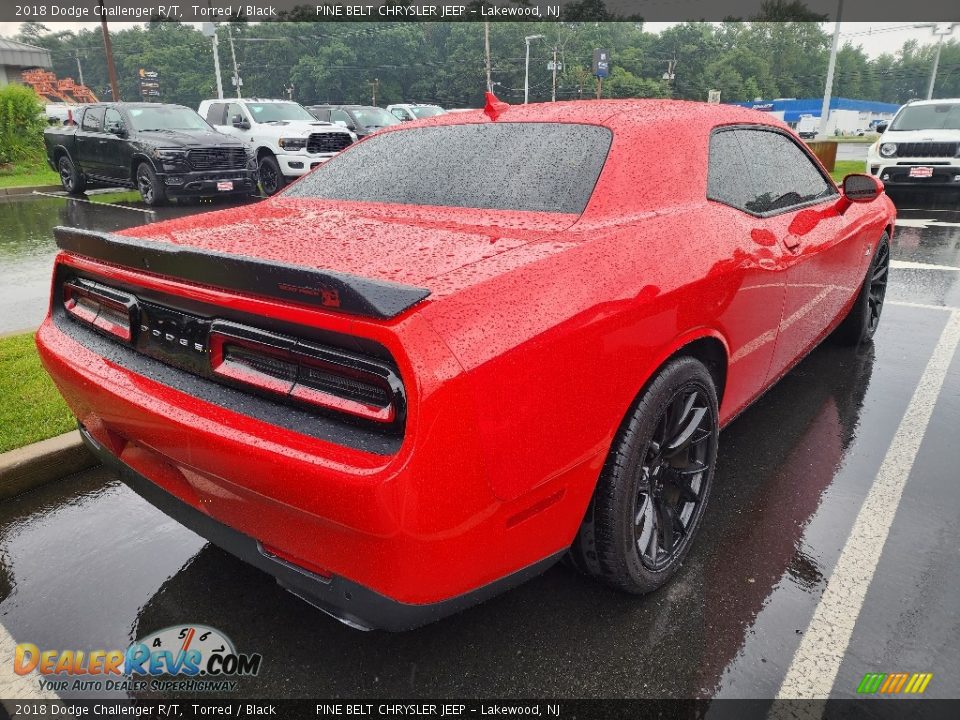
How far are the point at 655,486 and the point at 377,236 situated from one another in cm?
124

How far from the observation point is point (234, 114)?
14703 mm

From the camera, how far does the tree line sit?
9262 centimetres

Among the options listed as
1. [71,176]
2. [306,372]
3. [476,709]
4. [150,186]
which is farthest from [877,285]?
[71,176]

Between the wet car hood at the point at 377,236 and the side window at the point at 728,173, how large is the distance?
83cm

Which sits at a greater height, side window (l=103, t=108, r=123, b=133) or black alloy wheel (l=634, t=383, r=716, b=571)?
side window (l=103, t=108, r=123, b=133)

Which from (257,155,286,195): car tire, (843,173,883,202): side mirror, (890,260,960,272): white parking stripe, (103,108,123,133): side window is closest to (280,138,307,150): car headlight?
(257,155,286,195): car tire

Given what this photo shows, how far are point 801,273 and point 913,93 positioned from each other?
14659 cm

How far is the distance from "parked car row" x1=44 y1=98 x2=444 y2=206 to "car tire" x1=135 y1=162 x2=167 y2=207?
0.02m

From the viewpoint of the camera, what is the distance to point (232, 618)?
224cm

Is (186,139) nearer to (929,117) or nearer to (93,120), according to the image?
(93,120)

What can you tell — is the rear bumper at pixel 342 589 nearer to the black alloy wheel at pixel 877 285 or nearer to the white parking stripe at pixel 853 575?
the white parking stripe at pixel 853 575

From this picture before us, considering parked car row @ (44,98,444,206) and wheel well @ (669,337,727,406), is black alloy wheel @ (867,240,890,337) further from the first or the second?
parked car row @ (44,98,444,206)

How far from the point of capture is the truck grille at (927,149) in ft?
38.3

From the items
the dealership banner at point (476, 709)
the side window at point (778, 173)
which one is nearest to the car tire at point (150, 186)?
the side window at point (778, 173)
